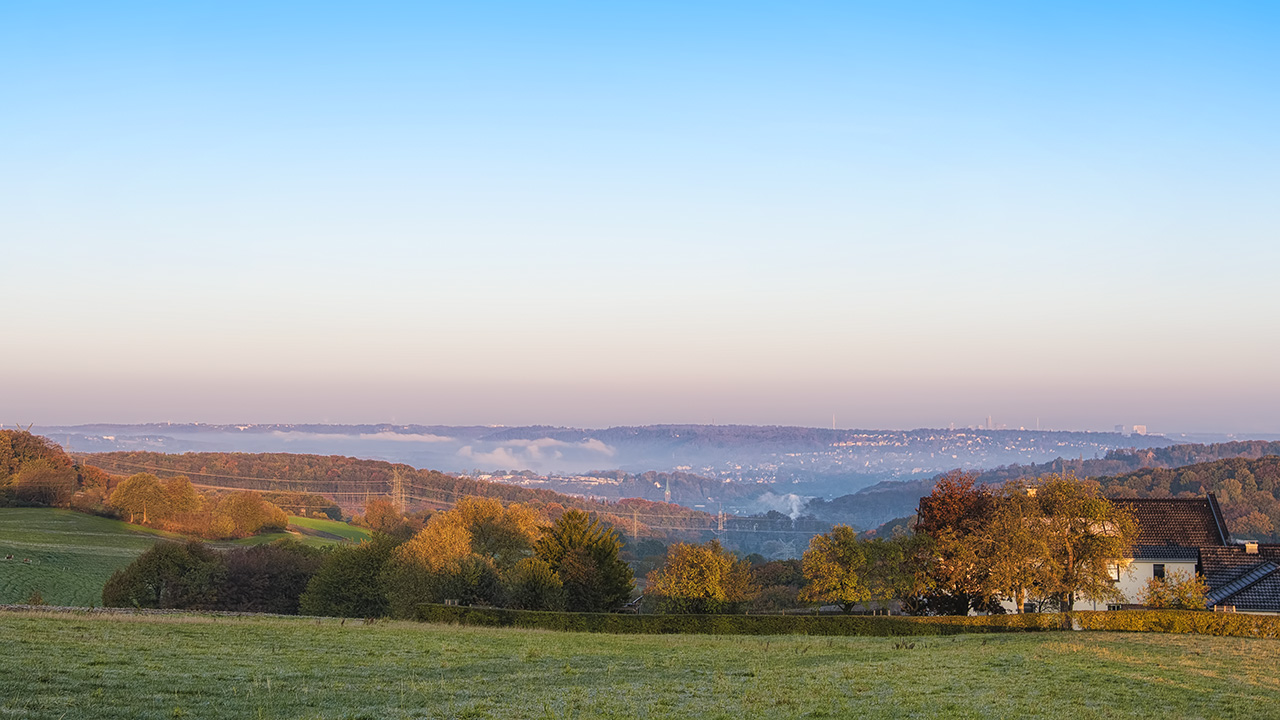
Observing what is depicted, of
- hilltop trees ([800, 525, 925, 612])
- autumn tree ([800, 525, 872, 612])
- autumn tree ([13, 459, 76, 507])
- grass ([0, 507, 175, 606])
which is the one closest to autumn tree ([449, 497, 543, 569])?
autumn tree ([800, 525, 872, 612])

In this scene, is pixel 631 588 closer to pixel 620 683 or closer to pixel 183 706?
pixel 620 683

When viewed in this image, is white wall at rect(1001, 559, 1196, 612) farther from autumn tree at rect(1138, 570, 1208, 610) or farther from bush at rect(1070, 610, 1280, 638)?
bush at rect(1070, 610, 1280, 638)

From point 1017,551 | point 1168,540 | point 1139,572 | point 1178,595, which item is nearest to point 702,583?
point 1017,551

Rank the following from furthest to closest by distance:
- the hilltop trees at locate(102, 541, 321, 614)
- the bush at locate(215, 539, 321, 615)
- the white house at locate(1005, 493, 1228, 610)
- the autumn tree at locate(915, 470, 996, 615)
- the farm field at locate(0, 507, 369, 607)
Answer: the bush at locate(215, 539, 321, 615) → the farm field at locate(0, 507, 369, 607) → the hilltop trees at locate(102, 541, 321, 614) → the white house at locate(1005, 493, 1228, 610) → the autumn tree at locate(915, 470, 996, 615)

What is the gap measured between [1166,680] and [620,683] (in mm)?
13718

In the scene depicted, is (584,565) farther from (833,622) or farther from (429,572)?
(833,622)

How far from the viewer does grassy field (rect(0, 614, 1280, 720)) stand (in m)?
16.9

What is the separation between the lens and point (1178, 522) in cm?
6562

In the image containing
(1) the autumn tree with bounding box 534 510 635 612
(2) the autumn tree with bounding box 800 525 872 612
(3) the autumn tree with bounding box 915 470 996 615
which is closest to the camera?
(3) the autumn tree with bounding box 915 470 996 615

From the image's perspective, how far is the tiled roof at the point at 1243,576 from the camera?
168 feet

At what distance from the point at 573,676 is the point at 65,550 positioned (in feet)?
263

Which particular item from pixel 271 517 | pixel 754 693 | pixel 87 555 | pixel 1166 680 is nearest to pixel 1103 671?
pixel 1166 680

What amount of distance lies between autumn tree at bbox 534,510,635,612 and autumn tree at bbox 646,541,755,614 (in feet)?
9.88

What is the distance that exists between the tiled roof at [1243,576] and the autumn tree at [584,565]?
117ft
